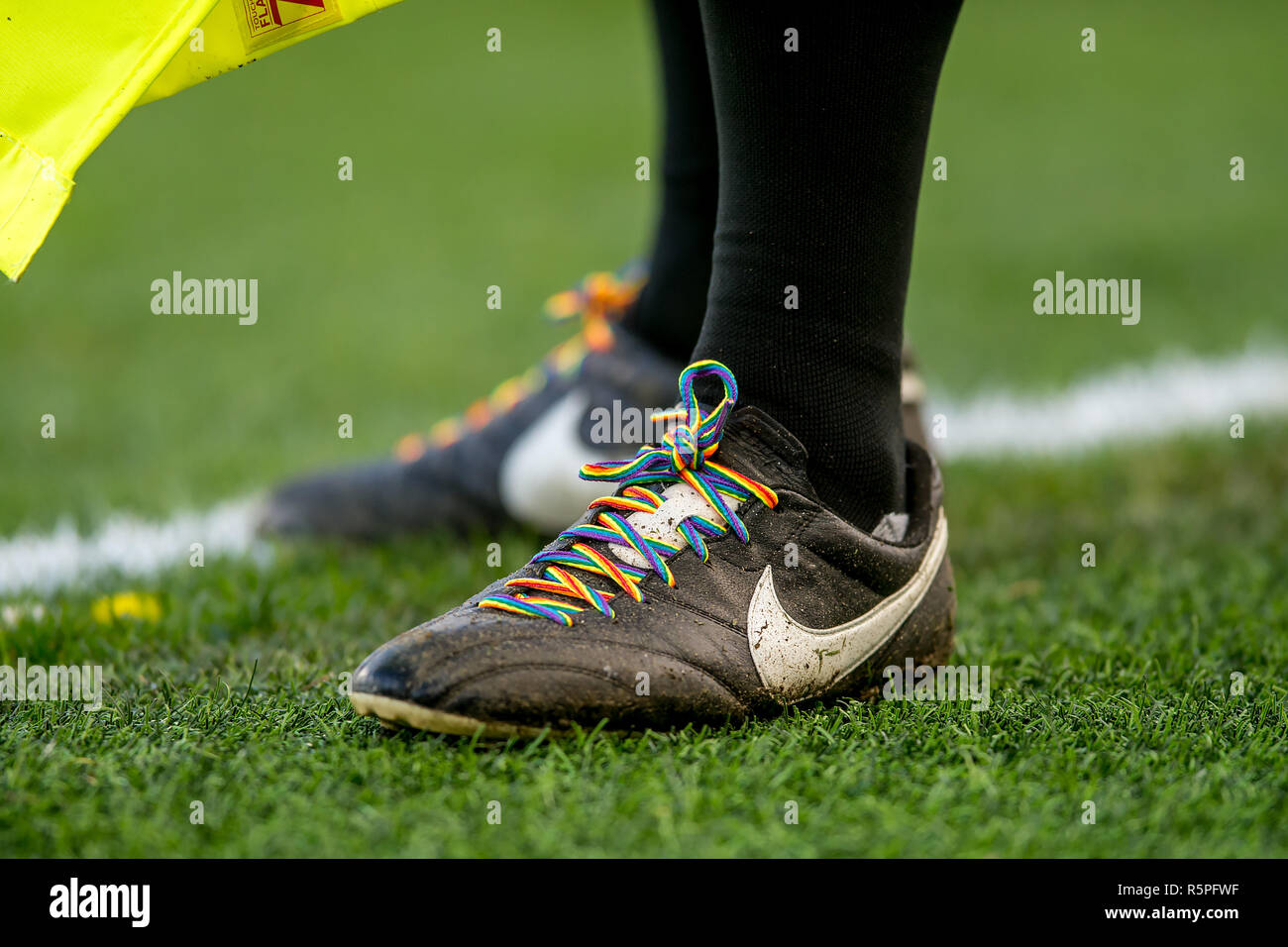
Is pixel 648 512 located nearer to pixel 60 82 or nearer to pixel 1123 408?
pixel 60 82

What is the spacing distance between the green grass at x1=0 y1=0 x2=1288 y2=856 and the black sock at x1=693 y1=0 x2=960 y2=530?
282 millimetres

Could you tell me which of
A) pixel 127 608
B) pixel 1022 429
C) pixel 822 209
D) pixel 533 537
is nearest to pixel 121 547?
pixel 127 608

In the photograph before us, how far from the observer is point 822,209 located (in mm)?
1015

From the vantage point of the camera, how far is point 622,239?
171 inches

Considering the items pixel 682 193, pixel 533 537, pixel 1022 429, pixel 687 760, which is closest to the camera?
pixel 687 760

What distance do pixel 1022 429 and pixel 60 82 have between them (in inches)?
76.7

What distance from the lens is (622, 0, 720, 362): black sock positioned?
1595 mm

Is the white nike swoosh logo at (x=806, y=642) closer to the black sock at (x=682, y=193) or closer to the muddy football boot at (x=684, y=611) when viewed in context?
the muddy football boot at (x=684, y=611)

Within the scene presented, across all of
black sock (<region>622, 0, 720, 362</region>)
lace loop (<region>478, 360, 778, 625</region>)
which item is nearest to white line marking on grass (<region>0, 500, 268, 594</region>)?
black sock (<region>622, 0, 720, 362</region>)

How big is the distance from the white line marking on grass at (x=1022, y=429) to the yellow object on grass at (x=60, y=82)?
831 millimetres
